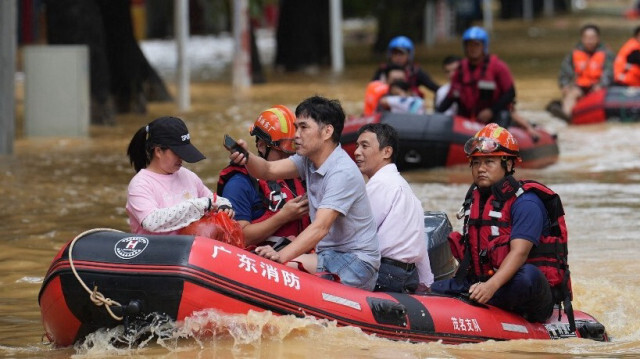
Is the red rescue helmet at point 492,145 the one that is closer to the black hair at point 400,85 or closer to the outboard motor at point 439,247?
the outboard motor at point 439,247

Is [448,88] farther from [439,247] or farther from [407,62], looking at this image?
[439,247]

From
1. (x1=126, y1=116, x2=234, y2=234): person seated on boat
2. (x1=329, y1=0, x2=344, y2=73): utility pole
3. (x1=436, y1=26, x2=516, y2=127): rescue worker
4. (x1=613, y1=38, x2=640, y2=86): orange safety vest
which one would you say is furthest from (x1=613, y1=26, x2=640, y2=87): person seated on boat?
(x1=126, y1=116, x2=234, y2=234): person seated on boat

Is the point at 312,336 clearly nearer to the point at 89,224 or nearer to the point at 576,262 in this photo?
the point at 576,262

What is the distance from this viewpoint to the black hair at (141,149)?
7.78 meters

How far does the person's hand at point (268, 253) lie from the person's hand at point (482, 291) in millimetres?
1150

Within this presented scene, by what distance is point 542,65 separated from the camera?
33719 millimetres

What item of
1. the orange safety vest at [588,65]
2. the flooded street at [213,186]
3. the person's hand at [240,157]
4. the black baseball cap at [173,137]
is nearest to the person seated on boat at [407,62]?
the flooded street at [213,186]

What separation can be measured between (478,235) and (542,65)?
85.6ft

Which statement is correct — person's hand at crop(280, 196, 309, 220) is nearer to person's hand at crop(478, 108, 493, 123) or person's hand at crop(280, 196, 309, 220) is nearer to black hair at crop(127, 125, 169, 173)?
black hair at crop(127, 125, 169, 173)

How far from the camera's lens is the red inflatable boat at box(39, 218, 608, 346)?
718 cm

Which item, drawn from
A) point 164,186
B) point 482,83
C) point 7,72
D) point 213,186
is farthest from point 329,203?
point 7,72

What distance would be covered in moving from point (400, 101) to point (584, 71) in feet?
19.6

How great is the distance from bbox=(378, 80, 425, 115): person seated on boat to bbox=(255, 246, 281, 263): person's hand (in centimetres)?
871

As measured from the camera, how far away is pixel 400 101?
16.4 m
